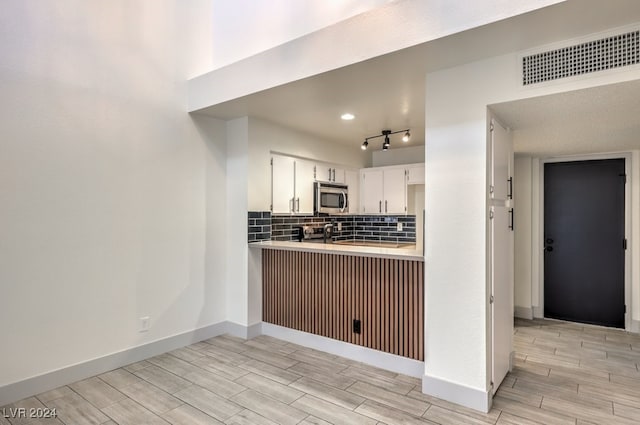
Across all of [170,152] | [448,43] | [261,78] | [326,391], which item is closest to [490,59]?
[448,43]

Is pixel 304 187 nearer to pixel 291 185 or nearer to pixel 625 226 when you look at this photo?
pixel 291 185

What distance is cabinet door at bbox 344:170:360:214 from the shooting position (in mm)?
5738

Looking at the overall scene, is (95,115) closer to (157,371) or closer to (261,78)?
(261,78)

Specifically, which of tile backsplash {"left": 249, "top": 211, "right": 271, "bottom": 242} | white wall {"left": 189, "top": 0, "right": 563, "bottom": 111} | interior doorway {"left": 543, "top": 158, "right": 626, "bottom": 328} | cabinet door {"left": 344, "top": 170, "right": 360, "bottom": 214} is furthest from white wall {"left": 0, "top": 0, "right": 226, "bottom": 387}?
interior doorway {"left": 543, "top": 158, "right": 626, "bottom": 328}

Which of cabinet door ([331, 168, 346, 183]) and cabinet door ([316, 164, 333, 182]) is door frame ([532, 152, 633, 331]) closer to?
cabinet door ([331, 168, 346, 183])

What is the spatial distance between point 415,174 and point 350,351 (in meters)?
2.95

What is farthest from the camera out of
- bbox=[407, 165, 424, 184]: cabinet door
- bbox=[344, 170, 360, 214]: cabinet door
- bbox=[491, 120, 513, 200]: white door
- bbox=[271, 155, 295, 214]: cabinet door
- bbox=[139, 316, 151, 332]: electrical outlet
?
bbox=[344, 170, 360, 214]: cabinet door

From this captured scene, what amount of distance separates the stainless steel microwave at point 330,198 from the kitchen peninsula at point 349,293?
4.06 ft

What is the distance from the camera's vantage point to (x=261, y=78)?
3105 mm

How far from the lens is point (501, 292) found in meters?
2.89

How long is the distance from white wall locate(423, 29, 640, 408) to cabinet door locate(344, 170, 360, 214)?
9.88ft

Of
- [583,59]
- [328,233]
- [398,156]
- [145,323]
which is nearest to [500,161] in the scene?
[583,59]

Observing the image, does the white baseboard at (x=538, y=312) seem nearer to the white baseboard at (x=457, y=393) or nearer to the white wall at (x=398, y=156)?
the white wall at (x=398, y=156)

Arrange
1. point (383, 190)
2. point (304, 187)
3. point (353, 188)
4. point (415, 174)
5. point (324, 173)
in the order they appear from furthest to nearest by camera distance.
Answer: point (353, 188), point (383, 190), point (415, 174), point (324, 173), point (304, 187)
